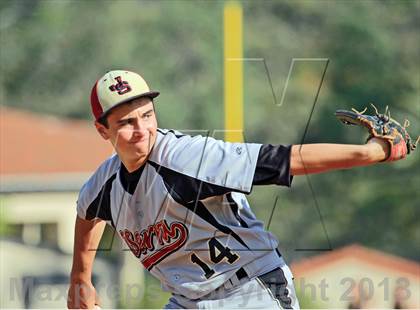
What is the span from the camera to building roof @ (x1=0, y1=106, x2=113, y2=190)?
57.1 ft

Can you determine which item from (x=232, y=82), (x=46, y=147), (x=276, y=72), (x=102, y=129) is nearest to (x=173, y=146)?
(x=102, y=129)

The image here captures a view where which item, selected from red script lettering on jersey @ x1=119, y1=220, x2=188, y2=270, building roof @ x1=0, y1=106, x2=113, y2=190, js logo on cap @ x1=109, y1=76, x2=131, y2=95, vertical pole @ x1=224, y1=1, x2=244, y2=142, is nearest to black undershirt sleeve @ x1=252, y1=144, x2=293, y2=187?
red script lettering on jersey @ x1=119, y1=220, x2=188, y2=270

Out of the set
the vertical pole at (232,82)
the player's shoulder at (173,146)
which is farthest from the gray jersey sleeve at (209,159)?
the vertical pole at (232,82)

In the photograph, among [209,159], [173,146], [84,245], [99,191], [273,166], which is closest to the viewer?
[273,166]

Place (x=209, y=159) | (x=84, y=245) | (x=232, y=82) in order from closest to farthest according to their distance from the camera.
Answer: (x=209, y=159) → (x=84, y=245) → (x=232, y=82)

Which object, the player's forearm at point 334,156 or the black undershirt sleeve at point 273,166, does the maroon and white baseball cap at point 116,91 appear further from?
the player's forearm at point 334,156

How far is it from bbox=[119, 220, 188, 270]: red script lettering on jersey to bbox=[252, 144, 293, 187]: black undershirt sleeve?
1.27 feet

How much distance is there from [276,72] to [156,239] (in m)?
18.0

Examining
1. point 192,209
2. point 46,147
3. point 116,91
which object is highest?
point 46,147

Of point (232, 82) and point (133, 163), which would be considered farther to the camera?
point (232, 82)

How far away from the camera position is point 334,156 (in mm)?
3660

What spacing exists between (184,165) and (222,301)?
0.55 m

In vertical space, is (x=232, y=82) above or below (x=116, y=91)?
above

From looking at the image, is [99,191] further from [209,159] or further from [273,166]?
[273,166]
